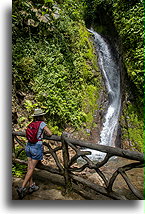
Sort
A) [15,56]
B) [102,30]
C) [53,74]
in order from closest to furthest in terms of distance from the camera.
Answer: [15,56]
[53,74]
[102,30]

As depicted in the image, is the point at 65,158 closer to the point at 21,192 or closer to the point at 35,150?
the point at 35,150

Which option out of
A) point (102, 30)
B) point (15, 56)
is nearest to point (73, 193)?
point (15, 56)

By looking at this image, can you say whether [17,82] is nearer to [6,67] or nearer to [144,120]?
[6,67]

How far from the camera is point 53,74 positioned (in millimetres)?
5723

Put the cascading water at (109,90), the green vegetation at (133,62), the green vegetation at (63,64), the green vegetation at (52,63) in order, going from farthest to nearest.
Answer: the cascading water at (109,90), the green vegetation at (52,63), the green vegetation at (63,64), the green vegetation at (133,62)

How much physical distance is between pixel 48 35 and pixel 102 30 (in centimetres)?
509

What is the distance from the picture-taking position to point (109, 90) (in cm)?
773

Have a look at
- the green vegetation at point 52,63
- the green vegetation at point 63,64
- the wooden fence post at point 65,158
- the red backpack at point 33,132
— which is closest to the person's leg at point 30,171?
the red backpack at point 33,132

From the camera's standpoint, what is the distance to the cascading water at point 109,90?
20.6 feet

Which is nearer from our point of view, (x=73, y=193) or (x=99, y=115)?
(x=73, y=193)

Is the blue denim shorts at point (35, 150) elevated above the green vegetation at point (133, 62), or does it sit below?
below

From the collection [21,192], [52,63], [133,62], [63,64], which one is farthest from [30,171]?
[63,64]

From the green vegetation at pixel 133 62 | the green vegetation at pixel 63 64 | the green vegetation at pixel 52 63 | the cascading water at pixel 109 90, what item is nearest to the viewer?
the green vegetation at pixel 133 62

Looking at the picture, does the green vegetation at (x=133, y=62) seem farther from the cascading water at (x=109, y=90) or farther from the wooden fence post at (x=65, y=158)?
the wooden fence post at (x=65, y=158)
